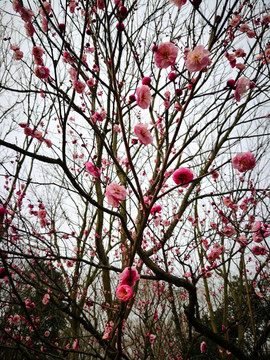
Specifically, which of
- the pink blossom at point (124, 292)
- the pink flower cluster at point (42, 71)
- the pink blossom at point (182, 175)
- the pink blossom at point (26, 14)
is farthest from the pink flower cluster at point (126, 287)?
the pink blossom at point (26, 14)

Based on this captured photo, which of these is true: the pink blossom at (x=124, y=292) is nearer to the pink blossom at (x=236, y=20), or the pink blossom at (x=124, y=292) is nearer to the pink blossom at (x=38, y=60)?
the pink blossom at (x=38, y=60)

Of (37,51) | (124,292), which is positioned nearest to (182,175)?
(124,292)

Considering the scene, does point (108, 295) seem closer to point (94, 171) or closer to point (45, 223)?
point (45, 223)

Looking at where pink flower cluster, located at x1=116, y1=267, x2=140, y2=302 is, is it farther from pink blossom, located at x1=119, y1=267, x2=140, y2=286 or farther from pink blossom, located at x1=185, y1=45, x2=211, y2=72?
pink blossom, located at x1=185, y1=45, x2=211, y2=72

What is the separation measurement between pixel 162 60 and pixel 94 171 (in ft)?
3.07

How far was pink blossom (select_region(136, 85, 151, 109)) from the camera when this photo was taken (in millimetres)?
1193

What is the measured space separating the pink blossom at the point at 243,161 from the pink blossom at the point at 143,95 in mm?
641

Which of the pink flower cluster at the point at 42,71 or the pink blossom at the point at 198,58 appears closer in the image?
the pink blossom at the point at 198,58

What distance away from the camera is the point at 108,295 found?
311cm

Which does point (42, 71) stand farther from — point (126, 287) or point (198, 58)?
point (126, 287)

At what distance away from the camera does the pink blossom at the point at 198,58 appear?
104 centimetres

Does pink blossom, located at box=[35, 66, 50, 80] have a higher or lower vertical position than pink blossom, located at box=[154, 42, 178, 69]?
lower

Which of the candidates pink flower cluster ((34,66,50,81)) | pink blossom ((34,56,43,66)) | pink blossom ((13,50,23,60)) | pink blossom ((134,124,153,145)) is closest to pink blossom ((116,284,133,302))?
pink blossom ((134,124,153,145))

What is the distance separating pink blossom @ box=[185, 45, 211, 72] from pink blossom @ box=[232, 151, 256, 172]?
0.58 m
